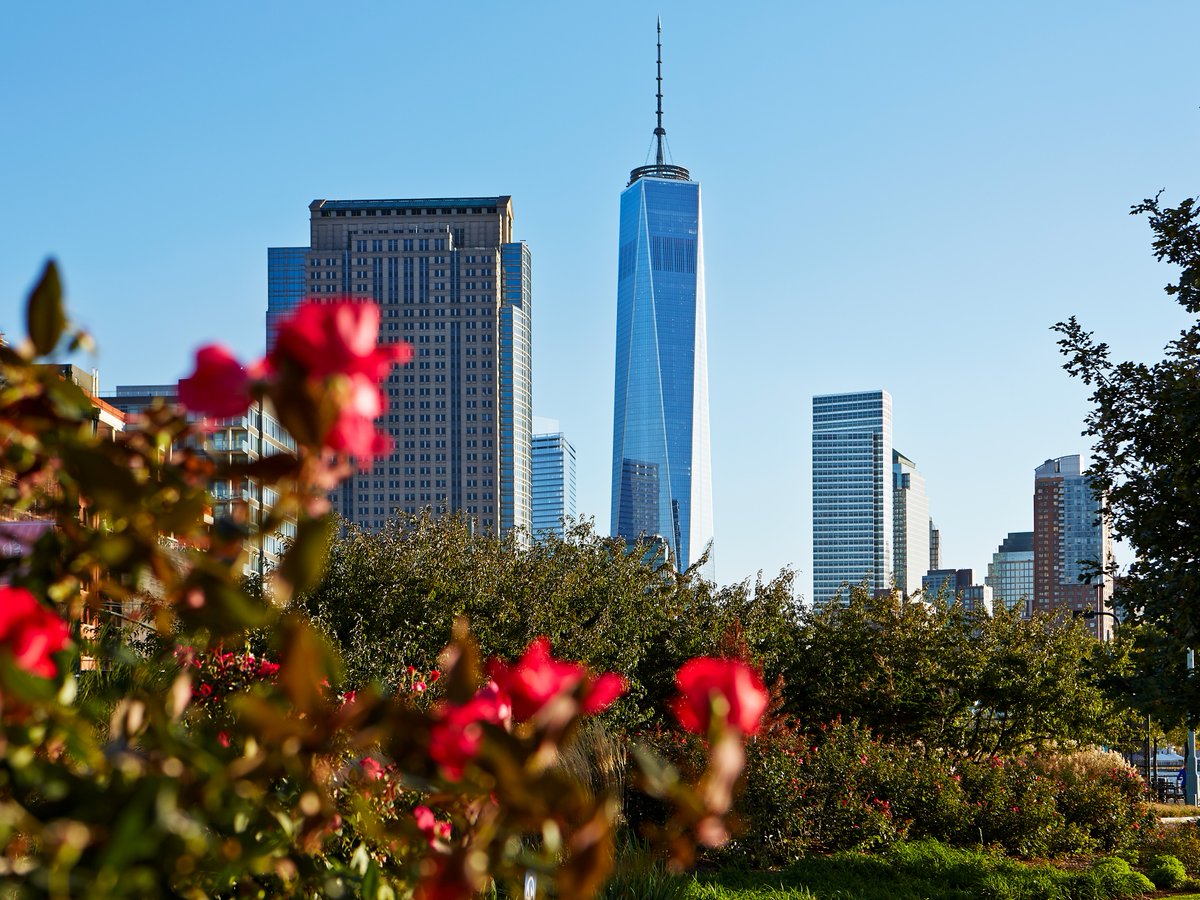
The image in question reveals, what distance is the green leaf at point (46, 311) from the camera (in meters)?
1.12

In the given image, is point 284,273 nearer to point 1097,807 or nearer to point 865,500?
point 865,500

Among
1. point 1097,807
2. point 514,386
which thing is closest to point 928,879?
point 1097,807

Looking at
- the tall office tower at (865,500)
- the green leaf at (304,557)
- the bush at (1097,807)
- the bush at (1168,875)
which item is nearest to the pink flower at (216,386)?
the green leaf at (304,557)

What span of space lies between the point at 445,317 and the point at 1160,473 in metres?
125

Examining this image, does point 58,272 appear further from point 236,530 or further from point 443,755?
point 443,755

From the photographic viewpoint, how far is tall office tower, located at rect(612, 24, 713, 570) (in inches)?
5581

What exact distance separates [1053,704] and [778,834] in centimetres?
587

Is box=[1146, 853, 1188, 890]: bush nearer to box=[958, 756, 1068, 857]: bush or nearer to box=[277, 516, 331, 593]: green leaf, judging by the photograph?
box=[958, 756, 1068, 857]: bush

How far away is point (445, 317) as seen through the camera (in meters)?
130

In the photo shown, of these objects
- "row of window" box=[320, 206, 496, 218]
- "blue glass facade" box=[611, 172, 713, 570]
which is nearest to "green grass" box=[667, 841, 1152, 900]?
"row of window" box=[320, 206, 496, 218]

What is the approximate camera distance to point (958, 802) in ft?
37.5

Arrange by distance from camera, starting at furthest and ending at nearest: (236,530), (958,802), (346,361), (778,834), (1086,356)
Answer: (958,802) < (778,834) < (1086,356) < (236,530) < (346,361)

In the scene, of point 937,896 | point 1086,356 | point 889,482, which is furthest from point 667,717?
point 889,482

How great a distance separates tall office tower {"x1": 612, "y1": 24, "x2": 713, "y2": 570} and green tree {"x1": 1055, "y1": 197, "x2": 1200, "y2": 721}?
133 meters
